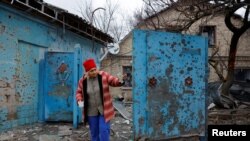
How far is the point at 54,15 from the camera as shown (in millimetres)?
10062

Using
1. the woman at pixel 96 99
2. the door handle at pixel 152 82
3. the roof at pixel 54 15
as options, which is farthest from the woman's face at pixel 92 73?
the roof at pixel 54 15

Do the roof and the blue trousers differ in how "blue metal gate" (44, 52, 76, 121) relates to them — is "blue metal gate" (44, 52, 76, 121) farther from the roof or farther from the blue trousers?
the blue trousers

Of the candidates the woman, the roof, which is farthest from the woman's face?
the roof

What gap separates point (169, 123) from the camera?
21.7 feet

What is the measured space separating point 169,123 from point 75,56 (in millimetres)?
3465

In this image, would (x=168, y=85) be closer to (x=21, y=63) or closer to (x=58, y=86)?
(x=58, y=86)

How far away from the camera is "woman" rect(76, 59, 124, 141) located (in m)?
6.04

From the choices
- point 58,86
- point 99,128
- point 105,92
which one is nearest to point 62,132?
point 58,86

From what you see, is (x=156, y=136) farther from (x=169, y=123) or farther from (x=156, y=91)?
(x=156, y=91)

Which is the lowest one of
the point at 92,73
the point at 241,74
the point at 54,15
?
the point at 92,73

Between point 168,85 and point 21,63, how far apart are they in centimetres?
418

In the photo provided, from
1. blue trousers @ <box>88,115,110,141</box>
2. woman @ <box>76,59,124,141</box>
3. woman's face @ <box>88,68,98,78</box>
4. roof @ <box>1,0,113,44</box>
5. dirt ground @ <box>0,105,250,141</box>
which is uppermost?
roof @ <box>1,0,113,44</box>

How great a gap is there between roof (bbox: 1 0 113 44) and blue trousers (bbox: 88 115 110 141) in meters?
3.41

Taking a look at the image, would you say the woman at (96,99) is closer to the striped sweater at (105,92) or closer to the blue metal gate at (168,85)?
the striped sweater at (105,92)
